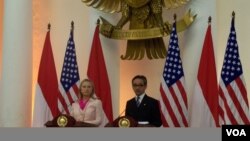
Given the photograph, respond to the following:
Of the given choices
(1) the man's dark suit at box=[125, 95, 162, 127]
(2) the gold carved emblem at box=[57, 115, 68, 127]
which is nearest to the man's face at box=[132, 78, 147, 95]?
(1) the man's dark suit at box=[125, 95, 162, 127]

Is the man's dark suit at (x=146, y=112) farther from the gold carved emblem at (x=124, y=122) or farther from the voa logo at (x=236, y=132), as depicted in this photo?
the voa logo at (x=236, y=132)

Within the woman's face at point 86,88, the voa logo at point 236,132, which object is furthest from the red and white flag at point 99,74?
the voa logo at point 236,132

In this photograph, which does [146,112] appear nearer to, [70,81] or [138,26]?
[70,81]

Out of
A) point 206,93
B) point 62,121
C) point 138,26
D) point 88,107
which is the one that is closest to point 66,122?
point 62,121

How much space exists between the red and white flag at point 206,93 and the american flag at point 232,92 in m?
0.19

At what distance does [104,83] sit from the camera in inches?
399

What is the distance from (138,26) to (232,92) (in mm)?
2166

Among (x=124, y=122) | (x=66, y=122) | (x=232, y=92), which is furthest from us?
(x=232, y=92)

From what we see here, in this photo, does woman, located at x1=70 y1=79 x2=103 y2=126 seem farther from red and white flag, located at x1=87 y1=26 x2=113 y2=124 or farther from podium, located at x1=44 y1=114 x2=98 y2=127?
red and white flag, located at x1=87 y1=26 x2=113 y2=124

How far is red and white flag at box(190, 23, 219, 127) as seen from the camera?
9.32m

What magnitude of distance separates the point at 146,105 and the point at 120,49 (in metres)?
3.03

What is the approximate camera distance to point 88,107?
25.9 ft

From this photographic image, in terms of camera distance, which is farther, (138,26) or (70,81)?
(138,26)

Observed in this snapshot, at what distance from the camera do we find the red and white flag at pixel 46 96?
397 inches
